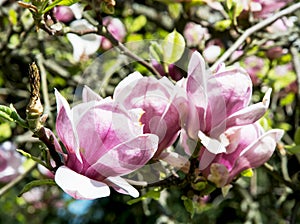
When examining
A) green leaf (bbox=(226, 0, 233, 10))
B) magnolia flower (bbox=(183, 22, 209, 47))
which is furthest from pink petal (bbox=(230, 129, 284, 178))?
magnolia flower (bbox=(183, 22, 209, 47))

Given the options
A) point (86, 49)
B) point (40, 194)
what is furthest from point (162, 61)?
point (40, 194)

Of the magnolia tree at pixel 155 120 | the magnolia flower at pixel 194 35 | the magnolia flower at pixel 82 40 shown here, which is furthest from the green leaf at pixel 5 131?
the magnolia flower at pixel 194 35

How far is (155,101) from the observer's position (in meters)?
0.78

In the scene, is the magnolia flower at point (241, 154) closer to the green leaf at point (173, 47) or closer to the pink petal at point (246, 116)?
the pink petal at point (246, 116)

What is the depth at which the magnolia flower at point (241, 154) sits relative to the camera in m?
0.84

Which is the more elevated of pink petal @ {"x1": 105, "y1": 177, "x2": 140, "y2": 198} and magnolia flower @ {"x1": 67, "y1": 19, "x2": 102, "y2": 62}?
pink petal @ {"x1": 105, "y1": 177, "x2": 140, "y2": 198}

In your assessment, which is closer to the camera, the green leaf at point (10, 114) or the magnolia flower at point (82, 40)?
the green leaf at point (10, 114)

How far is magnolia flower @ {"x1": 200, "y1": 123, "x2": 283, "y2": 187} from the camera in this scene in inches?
32.9

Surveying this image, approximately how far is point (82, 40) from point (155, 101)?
1.45ft

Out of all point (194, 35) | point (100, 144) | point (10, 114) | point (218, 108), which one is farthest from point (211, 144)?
point (194, 35)

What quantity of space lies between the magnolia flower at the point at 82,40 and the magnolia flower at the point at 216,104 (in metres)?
0.39

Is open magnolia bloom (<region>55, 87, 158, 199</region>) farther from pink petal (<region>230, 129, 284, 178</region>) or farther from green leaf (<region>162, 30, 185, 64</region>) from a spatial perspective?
A: green leaf (<region>162, 30, 185, 64</region>)

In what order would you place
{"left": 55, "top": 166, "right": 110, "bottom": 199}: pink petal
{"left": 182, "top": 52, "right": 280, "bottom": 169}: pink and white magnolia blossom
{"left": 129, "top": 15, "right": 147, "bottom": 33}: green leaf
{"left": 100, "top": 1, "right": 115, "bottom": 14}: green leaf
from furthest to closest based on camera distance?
{"left": 129, "top": 15, "right": 147, "bottom": 33}: green leaf
{"left": 100, "top": 1, "right": 115, "bottom": 14}: green leaf
{"left": 182, "top": 52, "right": 280, "bottom": 169}: pink and white magnolia blossom
{"left": 55, "top": 166, "right": 110, "bottom": 199}: pink petal

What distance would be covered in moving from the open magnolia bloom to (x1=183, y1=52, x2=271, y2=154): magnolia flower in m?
0.09
